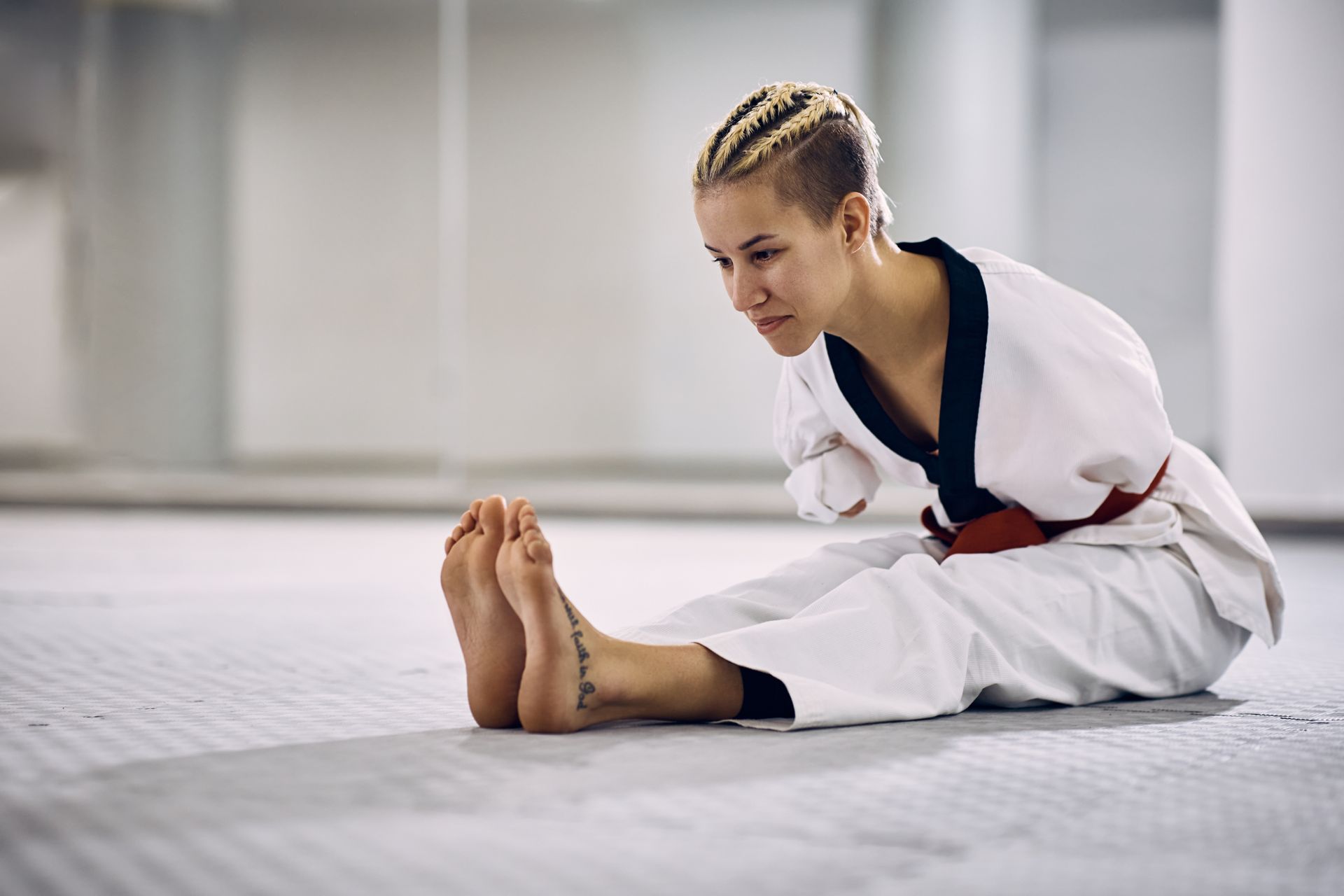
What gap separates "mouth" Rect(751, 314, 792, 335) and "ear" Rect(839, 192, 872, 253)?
0.10m

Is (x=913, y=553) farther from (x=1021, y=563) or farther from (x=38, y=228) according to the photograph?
(x=38, y=228)

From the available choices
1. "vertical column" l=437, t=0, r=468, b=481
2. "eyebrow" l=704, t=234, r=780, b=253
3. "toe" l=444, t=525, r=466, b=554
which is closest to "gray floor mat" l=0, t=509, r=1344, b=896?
"toe" l=444, t=525, r=466, b=554

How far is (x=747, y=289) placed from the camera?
1.23 meters

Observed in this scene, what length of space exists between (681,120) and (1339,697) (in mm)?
3592

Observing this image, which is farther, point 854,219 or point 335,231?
point 335,231

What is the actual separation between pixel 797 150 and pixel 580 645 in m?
0.53

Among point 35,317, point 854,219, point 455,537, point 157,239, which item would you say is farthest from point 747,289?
point 35,317

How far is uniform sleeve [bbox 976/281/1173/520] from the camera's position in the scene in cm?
123

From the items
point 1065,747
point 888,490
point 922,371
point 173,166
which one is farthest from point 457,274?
point 1065,747

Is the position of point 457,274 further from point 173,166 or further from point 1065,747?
point 1065,747

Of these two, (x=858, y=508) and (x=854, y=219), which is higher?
(x=854, y=219)

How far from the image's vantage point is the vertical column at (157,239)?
16.0 feet

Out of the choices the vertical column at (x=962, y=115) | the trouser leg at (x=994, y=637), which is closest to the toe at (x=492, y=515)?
the trouser leg at (x=994, y=637)

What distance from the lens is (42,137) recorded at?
5000 mm
